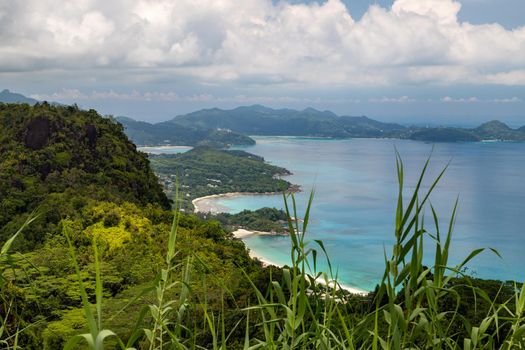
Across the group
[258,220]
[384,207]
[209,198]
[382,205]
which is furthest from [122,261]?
[209,198]

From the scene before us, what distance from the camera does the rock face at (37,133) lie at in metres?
28.7

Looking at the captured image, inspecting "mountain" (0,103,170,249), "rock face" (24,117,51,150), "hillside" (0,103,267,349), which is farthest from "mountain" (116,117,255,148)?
"rock face" (24,117,51,150)

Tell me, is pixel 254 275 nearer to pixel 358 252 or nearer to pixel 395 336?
pixel 395 336

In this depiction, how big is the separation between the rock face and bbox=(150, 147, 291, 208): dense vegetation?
34.9m

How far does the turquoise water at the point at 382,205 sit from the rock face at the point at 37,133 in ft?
59.9

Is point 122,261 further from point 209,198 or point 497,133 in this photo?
point 497,133

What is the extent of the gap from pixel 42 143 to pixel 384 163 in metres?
87.1

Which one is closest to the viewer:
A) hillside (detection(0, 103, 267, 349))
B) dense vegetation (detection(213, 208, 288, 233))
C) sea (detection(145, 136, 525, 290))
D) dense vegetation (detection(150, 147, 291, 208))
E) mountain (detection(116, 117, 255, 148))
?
hillside (detection(0, 103, 267, 349))

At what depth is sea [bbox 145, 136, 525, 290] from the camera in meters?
42.1

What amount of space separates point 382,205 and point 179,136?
11485 cm

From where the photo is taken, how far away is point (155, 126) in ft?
600

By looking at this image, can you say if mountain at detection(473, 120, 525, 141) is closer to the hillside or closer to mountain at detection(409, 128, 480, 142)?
mountain at detection(409, 128, 480, 142)

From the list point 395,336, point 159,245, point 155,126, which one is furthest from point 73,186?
point 155,126

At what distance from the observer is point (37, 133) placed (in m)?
28.9
